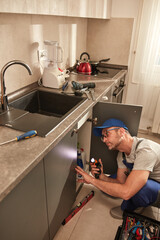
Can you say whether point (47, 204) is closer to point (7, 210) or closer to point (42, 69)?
point (7, 210)

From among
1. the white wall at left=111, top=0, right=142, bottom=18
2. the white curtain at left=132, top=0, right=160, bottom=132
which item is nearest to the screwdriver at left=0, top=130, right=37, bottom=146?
the white curtain at left=132, top=0, right=160, bottom=132

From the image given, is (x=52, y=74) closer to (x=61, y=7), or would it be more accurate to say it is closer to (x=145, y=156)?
(x=61, y=7)

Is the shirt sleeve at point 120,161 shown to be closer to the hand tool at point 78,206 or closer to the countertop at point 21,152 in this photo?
the hand tool at point 78,206

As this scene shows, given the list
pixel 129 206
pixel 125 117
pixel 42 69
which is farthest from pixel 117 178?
pixel 42 69

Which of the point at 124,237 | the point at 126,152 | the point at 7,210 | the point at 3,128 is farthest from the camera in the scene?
the point at 126,152

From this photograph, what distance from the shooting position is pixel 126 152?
5.02ft

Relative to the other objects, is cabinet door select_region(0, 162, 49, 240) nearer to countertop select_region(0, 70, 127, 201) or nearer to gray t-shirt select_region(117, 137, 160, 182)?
countertop select_region(0, 70, 127, 201)

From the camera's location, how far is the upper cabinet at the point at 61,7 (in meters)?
1.06

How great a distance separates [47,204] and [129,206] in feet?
2.58

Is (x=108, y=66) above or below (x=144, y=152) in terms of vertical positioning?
above

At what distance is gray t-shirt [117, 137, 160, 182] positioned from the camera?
1306mm

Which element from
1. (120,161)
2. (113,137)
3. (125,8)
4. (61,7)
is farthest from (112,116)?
(125,8)

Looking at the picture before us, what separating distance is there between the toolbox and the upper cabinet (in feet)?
5.04

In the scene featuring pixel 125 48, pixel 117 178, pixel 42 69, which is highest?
pixel 125 48
